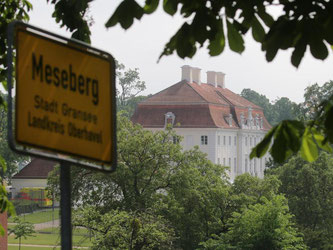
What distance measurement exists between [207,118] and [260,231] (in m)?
43.9

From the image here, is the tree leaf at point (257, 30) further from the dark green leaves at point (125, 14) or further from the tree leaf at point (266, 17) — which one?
the dark green leaves at point (125, 14)

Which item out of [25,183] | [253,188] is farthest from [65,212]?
[25,183]

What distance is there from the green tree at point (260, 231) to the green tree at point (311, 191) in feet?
20.1

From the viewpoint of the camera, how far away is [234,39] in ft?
11.1

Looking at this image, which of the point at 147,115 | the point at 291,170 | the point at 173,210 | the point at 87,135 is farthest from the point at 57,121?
the point at 147,115

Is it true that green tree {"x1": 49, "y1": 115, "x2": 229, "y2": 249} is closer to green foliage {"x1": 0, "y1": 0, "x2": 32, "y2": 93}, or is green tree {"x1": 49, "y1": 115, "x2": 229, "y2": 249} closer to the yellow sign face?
green foliage {"x1": 0, "y1": 0, "x2": 32, "y2": 93}

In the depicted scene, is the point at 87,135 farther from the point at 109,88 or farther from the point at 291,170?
the point at 291,170

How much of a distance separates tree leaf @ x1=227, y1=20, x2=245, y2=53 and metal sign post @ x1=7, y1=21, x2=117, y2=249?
43.2 inches

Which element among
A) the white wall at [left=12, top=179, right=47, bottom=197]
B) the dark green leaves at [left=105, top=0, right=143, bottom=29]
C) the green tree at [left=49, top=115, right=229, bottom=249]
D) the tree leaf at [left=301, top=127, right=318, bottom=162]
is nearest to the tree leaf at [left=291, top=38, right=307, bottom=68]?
the tree leaf at [left=301, top=127, right=318, bottom=162]

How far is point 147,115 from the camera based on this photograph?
78125 millimetres

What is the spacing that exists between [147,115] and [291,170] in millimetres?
34253

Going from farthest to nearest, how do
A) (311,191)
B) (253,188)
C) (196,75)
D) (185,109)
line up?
(196,75) < (185,109) < (311,191) < (253,188)

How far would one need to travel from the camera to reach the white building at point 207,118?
7781cm

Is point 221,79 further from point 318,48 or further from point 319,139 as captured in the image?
point 318,48
